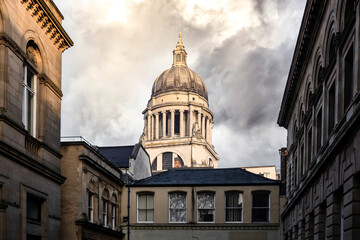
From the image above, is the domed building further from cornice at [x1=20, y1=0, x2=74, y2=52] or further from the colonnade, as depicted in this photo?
cornice at [x1=20, y1=0, x2=74, y2=52]

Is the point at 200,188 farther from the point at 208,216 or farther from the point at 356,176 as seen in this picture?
the point at 356,176

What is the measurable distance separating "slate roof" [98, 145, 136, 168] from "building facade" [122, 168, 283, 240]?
6181 mm

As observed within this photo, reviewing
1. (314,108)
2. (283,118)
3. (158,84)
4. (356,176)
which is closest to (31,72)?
(314,108)

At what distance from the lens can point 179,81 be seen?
106 meters

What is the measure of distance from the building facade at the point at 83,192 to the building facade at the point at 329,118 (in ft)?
40.2

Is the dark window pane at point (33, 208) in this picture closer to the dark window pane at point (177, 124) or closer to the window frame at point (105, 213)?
the window frame at point (105, 213)

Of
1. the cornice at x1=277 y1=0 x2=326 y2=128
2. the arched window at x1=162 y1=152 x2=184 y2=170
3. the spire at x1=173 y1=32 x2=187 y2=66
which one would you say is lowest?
the cornice at x1=277 y1=0 x2=326 y2=128

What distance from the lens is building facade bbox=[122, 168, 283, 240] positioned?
4588 cm

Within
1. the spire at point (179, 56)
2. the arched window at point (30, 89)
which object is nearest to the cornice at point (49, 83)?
the arched window at point (30, 89)

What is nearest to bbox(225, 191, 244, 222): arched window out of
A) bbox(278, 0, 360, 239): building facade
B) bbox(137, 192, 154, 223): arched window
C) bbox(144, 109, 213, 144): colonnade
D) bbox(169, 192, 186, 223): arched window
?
bbox(169, 192, 186, 223): arched window

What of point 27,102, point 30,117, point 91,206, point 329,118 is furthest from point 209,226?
point 329,118

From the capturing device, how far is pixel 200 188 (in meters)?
46.8

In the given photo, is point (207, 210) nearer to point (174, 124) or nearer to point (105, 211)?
point (105, 211)

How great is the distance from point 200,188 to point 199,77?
213 ft
